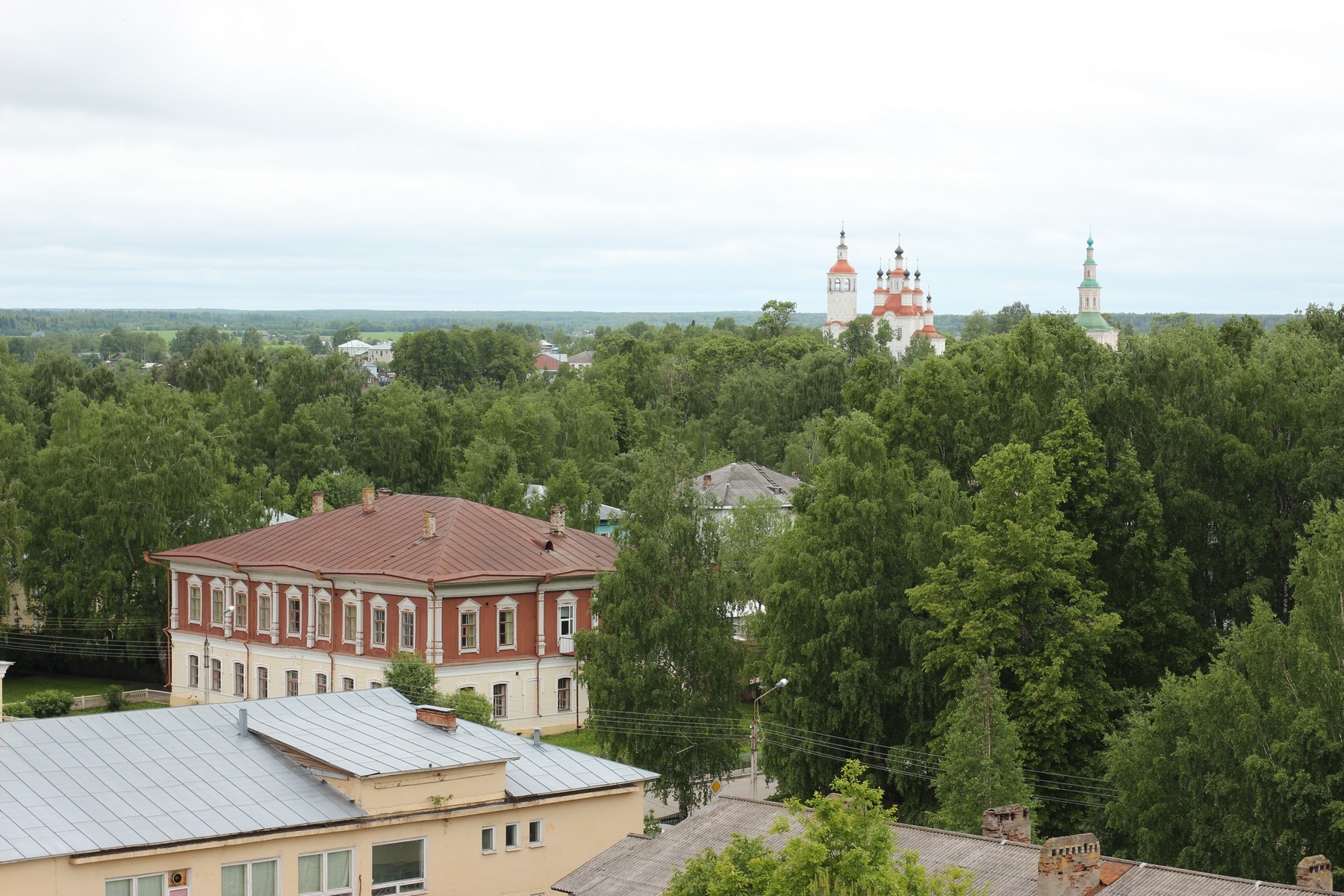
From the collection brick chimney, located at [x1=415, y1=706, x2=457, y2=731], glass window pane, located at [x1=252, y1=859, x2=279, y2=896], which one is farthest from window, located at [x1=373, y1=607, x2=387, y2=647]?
glass window pane, located at [x1=252, y1=859, x2=279, y2=896]

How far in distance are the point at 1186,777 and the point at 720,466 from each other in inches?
2318

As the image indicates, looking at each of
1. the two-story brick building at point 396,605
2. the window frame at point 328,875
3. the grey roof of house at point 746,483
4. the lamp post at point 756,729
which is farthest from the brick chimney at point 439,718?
the grey roof of house at point 746,483

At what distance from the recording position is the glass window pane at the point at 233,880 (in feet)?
82.4

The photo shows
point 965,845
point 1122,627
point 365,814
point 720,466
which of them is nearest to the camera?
point 965,845

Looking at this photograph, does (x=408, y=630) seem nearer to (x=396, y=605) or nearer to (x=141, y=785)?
(x=396, y=605)

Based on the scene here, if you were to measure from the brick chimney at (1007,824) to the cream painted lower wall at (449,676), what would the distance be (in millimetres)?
25650

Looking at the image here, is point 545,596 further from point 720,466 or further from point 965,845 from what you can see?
point 720,466

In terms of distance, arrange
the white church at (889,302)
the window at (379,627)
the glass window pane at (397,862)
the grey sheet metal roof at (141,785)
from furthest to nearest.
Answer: the white church at (889,302) < the window at (379,627) < the glass window pane at (397,862) < the grey sheet metal roof at (141,785)

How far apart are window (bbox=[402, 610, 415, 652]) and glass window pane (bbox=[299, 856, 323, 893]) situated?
25.3 meters

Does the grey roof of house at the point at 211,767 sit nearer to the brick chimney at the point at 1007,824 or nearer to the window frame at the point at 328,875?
the window frame at the point at 328,875

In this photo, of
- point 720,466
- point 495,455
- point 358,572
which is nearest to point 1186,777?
point 358,572

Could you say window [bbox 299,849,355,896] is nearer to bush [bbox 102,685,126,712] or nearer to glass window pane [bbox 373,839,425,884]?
glass window pane [bbox 373,839,425,884]

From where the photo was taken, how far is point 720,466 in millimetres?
91312

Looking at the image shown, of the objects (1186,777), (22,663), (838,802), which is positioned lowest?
(22,663)
